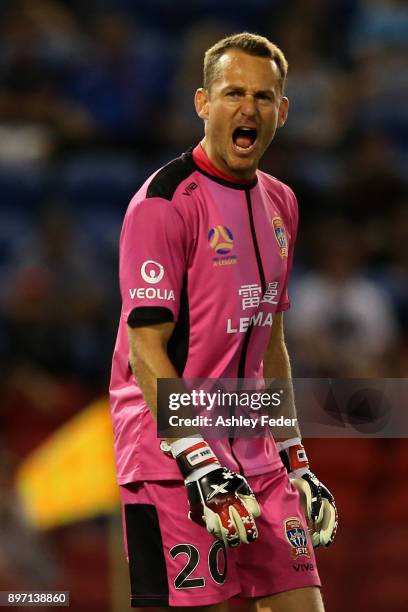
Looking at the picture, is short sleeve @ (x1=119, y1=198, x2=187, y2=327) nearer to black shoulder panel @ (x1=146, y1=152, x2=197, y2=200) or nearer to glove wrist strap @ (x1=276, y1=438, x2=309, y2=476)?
black shoulder panel @ (x1=146, y1=152, x2=197, y2=200)

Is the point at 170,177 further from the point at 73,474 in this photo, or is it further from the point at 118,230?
the point at 118,230

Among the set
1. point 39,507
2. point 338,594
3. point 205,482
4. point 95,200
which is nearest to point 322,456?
point 338,594

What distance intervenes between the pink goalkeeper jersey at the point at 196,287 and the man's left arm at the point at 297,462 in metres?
0.09

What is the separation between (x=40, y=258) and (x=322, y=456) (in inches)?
98.5

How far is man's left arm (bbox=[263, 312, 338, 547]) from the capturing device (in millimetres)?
3539

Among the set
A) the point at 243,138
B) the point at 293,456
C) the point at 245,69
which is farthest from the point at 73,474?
the point at 245,69

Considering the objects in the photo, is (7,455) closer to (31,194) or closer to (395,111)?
(31,194)

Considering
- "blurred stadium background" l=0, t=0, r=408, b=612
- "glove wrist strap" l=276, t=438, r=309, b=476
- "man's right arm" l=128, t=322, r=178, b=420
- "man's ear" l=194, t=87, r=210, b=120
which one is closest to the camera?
A: "man's right arm" l=128, t=322, r=178, b=420

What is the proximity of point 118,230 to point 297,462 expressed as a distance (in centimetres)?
442

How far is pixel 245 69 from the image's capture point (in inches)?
135

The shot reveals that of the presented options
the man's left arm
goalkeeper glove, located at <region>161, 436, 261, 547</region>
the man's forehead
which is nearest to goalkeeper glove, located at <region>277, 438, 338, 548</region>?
the man's left arm

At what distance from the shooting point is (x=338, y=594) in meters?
5.56

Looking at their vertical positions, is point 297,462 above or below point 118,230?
below

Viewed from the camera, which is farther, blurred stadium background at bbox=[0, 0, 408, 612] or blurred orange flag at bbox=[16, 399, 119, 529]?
blurred stadium background at bbox=[0, 0, 408, 612]
